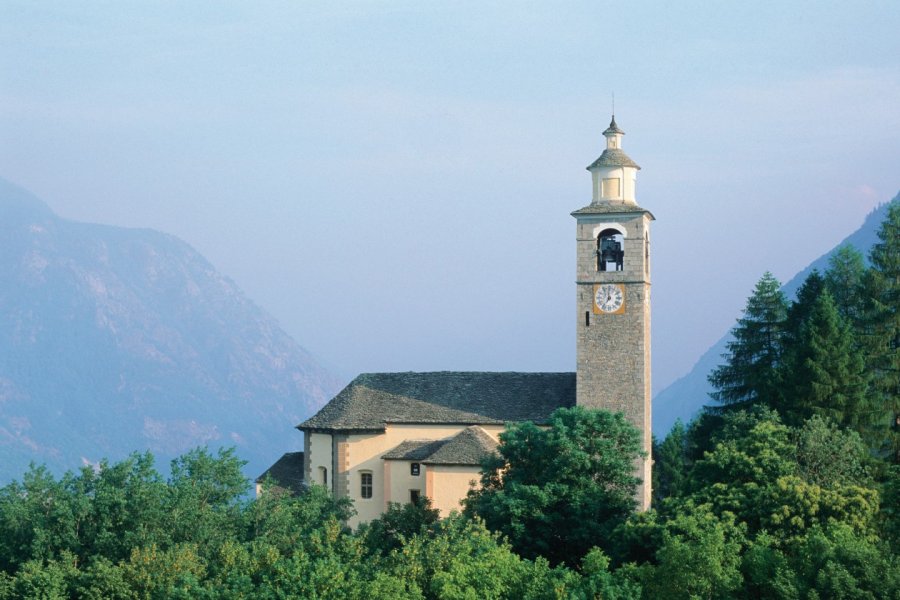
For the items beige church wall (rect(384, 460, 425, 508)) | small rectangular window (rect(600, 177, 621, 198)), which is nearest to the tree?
beige church wall (rect(384, 460, 425, 508))

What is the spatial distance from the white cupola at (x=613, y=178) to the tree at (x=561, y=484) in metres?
10.3

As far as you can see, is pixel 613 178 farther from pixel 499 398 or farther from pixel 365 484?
pixel 365 484

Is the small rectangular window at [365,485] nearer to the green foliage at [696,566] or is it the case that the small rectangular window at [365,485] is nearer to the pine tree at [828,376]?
the pine tree at [828,376]

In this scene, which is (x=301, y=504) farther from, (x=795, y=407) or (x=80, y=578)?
(x=795, y=407)

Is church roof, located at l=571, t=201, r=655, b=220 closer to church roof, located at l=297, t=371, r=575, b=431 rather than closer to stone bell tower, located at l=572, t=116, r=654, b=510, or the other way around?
stone bell tower, located at l=572, t=116, r=654, b=510

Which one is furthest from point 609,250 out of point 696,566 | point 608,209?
point 696,566

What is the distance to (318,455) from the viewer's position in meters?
56.1

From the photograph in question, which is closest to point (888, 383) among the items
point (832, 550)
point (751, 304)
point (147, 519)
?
point (751, 304)

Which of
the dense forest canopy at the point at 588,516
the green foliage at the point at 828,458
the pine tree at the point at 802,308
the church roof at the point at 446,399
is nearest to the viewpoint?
the dense forest canopy at the point at 588,516

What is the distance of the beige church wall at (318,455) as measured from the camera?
182 feet

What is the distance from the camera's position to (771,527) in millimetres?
38031

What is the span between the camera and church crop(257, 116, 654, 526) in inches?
2051

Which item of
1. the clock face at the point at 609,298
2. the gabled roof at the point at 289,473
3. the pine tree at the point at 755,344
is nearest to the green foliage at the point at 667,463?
the pine tree at the point at 755,344

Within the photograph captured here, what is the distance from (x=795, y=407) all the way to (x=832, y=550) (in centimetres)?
2076
